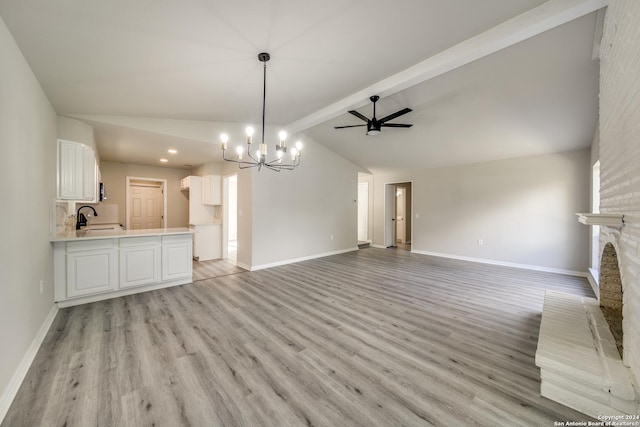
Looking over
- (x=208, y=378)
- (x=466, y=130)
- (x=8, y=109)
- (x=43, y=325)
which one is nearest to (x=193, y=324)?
(x=208, y=378)

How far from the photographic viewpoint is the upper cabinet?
3088 millimetres

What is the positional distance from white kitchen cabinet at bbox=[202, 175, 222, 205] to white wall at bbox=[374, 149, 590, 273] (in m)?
5.26

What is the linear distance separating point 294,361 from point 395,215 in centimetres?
685

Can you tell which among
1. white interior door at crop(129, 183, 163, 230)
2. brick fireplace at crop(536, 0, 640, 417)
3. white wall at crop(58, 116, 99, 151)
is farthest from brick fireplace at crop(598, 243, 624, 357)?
white interior door at crop(129, 183, 163, 230)

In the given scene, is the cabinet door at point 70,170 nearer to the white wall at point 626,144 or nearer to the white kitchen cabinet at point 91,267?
the white kitchen cabinet at point 91,267

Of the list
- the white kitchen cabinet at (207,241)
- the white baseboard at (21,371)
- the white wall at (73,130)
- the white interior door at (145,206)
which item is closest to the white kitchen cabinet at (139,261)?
the white baseboard at (21,371)

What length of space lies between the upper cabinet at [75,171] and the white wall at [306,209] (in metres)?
2.45

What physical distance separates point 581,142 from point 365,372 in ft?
18.2

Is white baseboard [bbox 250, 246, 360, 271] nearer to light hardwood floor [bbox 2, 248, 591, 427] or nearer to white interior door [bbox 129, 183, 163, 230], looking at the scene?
light hardwood floor [bbox 2, 248, 591, 427]

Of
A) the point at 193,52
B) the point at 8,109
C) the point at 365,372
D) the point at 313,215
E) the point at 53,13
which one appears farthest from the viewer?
the point at 313,215

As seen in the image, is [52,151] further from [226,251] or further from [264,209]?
[226,251]

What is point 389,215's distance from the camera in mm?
7938

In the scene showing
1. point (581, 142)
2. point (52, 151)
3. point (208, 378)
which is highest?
point (581, 142)

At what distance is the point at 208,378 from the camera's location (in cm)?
187
